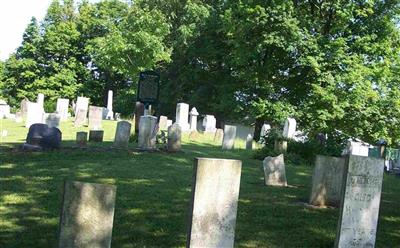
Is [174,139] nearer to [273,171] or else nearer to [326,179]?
[273,171]

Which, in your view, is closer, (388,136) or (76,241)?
(76,241)

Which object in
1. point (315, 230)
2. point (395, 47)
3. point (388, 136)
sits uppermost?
point (395, 47)

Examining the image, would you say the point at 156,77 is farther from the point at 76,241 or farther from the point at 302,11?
the point at 76,241

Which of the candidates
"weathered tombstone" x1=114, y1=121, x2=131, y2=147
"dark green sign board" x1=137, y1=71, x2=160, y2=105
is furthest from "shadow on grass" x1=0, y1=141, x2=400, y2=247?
"dark green sign board" x1=137, y1=71, x2=160, y2=105

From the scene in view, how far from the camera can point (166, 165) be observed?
13383 mm

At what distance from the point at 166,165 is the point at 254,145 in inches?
503

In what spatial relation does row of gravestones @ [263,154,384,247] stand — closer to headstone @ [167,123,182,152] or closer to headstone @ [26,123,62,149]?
headstone @ [26,123,62,149]

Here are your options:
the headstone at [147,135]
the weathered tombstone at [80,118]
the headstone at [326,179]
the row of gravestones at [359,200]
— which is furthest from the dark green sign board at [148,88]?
the row of gravestones at [359,200]

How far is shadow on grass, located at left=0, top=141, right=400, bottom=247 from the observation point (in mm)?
6371

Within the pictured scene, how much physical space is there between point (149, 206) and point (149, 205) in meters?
0.08

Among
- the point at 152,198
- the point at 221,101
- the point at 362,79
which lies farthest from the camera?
the point at 221,101

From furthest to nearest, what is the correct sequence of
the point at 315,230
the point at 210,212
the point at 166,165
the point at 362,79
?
the point at 362,79 → the point at 166,165 → the point at 315,230 → the point at 210,212

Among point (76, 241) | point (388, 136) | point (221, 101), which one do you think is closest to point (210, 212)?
point (76, 241)

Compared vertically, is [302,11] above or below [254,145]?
above
